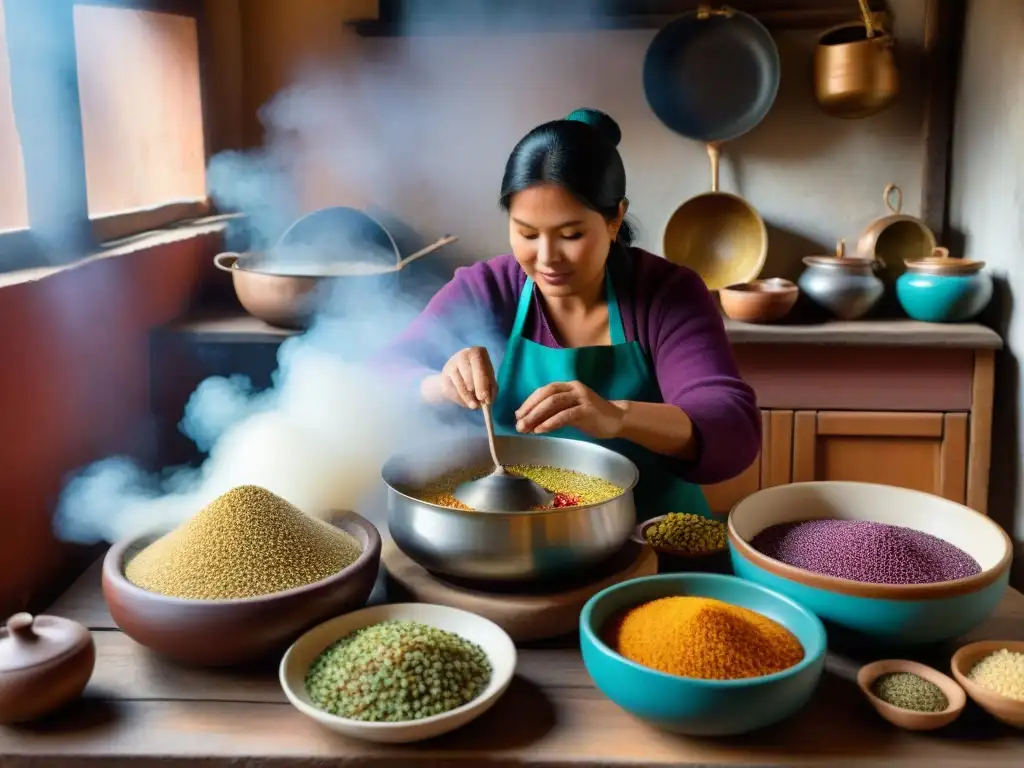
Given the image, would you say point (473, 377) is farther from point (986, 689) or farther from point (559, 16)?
point (559, 16)

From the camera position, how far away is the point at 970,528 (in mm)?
1242

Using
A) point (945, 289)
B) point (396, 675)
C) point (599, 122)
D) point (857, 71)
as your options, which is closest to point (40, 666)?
point (396, 675)

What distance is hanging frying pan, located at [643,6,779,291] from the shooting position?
304cm

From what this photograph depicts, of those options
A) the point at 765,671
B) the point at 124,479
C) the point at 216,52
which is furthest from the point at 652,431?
the point at 216,52

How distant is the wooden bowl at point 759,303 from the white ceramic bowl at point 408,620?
198 centimetres

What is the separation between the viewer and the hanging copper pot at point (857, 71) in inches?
115

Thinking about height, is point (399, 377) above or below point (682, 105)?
below

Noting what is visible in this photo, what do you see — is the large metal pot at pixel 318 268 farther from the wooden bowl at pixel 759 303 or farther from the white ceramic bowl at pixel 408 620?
the white ceramic bowl at pixel 408 620

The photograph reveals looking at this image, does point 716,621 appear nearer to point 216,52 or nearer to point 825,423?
point 825,423

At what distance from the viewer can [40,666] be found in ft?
3.22

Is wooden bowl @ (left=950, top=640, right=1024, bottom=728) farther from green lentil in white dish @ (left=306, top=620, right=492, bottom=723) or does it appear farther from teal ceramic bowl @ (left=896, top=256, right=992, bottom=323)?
teal ceramic bowl @ (left=896, top=256, right=992, bottom=323)

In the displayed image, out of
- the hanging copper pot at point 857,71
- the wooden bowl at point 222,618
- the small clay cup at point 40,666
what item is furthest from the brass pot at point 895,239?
the small clay cup at point 40,666

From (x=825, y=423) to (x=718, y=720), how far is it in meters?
2.06

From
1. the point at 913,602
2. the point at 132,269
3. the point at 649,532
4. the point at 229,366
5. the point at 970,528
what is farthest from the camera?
the point at 229,366
